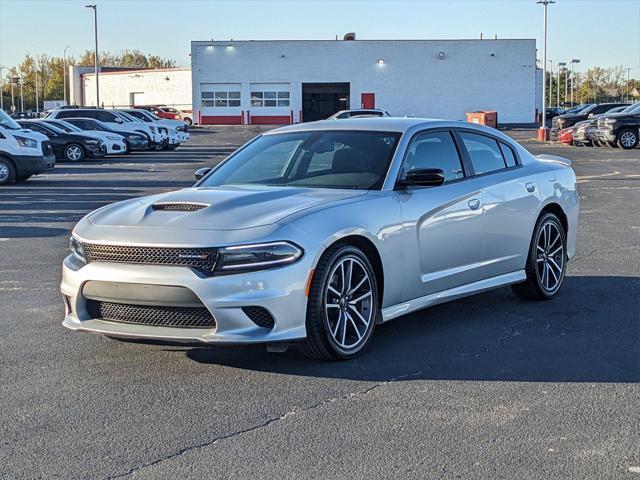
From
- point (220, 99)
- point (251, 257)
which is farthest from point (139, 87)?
point (251, 257)

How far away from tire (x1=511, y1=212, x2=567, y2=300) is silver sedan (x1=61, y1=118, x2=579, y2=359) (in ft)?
0.05

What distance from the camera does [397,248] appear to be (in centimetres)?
639

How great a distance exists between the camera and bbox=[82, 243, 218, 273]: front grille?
553 cm

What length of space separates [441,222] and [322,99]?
71.5 m

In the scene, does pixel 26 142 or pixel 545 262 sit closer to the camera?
pixel 545 262

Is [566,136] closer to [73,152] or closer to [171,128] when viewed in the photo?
[171,128]

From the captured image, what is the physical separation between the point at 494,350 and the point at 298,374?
4.63 feet

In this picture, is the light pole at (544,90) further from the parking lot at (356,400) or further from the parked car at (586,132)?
the parking lot at (356,400)

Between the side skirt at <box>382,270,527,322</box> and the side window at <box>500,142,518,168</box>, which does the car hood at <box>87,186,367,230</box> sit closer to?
the side skirt at <box>382,270,527,322</box>

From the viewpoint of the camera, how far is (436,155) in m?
7.18

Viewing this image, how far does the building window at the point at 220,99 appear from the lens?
7681 centimetres

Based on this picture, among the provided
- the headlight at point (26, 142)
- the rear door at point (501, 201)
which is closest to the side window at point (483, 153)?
the rear door at point (501, 201)

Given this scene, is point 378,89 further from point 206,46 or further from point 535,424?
point 535,424

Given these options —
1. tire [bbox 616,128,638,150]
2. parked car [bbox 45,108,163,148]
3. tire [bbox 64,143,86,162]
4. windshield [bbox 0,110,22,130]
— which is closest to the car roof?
windshield [bbox 0,110,22,130]
